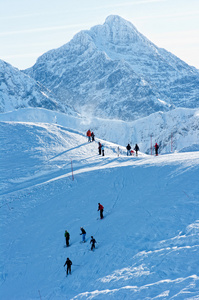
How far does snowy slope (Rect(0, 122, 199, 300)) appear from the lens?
12.0 m

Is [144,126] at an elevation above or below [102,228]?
above

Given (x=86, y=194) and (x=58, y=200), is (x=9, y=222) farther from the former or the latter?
(x=86, y=194)

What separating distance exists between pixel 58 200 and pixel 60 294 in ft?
35.9

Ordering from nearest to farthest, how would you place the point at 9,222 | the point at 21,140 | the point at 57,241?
the point at 57,241 → the point at 9,222 → the point at 21,140

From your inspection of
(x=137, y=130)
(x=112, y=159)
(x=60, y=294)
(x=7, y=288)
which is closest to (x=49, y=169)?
(x=112, y=159)

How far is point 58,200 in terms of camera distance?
76.9 feet

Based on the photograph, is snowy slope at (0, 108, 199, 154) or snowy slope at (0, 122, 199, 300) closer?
snowy slope at (0, 122, 199, 300)

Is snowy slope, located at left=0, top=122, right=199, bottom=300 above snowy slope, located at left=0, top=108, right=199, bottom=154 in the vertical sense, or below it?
below

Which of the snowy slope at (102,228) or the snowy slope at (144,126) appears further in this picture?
the snowy slope at (144,126)

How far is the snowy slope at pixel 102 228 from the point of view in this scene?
39.4 ft

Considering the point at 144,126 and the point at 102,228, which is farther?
the point at 144,126

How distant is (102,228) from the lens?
690 inches

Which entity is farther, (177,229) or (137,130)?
(137,130)

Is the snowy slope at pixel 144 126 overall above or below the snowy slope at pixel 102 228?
above
